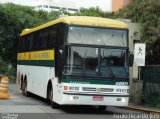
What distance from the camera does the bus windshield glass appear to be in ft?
58.1

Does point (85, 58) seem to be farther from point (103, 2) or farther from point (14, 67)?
point (103, 2)

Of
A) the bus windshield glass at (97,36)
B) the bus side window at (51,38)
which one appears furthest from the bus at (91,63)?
the bus side window at (51,38)

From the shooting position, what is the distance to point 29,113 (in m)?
17.2

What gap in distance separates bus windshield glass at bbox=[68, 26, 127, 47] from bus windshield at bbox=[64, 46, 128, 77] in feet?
0.92

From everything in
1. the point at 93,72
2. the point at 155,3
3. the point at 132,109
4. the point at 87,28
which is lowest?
the point at 132,109

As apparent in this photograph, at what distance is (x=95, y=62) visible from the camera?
17500mm

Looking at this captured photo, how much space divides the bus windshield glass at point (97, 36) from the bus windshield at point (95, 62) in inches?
11.0

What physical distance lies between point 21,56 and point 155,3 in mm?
9475

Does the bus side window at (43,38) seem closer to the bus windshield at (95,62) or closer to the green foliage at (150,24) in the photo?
the bus windshield at (95,62)

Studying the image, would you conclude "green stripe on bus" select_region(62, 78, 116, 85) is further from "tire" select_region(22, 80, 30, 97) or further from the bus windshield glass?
"tire" select_region(22, 80, 30, 97)

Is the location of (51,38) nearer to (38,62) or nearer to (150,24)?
(38,62)

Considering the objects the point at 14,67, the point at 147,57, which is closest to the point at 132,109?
the point at 147,57

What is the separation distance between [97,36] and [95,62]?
43.2 inches

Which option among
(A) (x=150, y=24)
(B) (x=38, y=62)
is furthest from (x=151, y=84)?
(A) (x=150, y=24)
